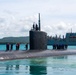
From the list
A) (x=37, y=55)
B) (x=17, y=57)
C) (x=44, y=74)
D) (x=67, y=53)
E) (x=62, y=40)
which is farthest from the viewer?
(x=62, y=40)

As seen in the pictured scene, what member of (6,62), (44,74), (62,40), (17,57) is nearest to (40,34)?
(17,57)

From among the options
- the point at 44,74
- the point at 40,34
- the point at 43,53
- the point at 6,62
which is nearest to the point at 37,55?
the point at 43,53

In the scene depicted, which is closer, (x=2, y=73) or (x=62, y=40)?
(x=2, y=73)

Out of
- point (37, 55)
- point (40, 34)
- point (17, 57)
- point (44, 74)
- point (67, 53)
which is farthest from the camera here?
point (67, 53)

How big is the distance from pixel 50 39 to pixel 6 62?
264 ft

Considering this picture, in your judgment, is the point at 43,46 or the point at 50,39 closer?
the point at 43,46

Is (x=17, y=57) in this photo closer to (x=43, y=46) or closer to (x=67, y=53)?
(x=43, y=46)

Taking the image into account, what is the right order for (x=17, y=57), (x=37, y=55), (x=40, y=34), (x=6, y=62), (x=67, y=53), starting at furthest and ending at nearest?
1. (x=67, y=53)
2. (x=40, y=34)
3. (x=37, y=55)
4. (x=17, y=57)
5. (x=6, y=62)

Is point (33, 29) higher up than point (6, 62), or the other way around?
point (33, 29)

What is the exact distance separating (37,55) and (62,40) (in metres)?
75.2

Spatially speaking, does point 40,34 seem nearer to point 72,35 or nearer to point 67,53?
point 67,53

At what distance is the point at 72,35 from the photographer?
10250 centimetres

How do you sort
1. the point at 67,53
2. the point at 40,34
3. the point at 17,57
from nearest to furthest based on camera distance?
the point at 17,57
the point at 40,34
the point at 67,53

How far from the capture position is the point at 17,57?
24797mm
